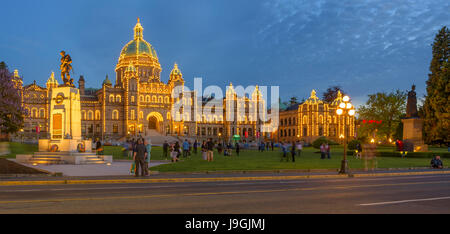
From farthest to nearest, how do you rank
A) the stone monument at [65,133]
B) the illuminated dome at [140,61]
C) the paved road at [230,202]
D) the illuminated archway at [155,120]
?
the illuminated dome at [140,61] → the illuminated archway at [155,120] → the stone monument at [65,133] → the paved road at [230,202]

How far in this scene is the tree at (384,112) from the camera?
252ft

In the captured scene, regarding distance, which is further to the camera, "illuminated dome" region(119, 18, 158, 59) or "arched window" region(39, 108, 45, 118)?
"illuminated dome" region(119, 18, 158, 59)

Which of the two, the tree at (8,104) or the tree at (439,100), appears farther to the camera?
the tree at (439,100)

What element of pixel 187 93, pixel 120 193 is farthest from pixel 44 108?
pixel 120 193

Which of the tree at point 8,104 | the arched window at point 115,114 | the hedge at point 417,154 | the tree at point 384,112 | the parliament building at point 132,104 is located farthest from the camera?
the arched window at point 115,114

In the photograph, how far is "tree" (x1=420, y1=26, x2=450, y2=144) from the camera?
150ft

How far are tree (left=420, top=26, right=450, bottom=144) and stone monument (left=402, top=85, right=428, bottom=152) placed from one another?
211 centimetres

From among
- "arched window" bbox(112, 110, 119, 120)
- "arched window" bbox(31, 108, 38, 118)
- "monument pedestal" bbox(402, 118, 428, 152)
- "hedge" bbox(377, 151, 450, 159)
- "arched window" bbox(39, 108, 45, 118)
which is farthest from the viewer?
"arched window" bbox(39, 108, 45, 118)

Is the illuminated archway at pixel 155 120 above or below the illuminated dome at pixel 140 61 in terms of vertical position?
below

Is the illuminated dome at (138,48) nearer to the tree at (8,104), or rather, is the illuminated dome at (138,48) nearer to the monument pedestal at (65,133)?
the tree at (8,104)

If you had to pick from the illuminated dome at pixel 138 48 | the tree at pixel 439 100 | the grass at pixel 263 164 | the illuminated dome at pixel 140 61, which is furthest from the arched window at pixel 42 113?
the tree at pixel 439 100

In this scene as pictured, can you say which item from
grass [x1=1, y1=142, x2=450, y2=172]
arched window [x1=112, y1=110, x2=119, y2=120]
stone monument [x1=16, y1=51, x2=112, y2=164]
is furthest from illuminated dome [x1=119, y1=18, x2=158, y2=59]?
stone monument [x1=16, y1=51, x2=112, y2=164]

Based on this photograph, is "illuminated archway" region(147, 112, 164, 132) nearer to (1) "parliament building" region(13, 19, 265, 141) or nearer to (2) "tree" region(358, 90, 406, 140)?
(1) "parliament building" region(13, 19, 265, 141)
